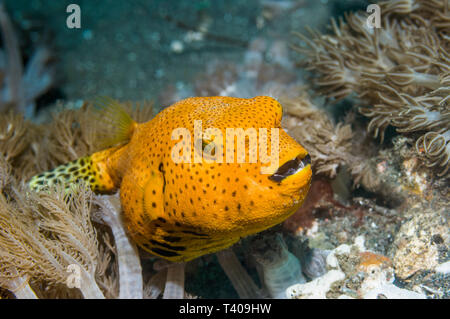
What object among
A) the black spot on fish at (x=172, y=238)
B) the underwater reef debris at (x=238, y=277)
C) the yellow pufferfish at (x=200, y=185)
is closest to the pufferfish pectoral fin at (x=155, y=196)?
the yellow pufferfish at (x=200, y=185)

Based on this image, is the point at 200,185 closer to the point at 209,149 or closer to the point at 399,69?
the point at 209,149

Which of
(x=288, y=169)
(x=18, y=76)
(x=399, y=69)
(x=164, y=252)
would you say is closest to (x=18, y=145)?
(x=164, y=252)

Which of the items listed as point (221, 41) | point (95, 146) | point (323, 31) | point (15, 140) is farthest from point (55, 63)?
point (323, 31)

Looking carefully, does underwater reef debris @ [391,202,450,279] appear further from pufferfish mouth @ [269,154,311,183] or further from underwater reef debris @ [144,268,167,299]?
underwater reef debris @ [144,268,167,299]

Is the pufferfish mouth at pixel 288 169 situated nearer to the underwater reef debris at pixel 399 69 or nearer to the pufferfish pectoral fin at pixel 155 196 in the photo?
the pufferfish pectoral fin at pixel 155 196

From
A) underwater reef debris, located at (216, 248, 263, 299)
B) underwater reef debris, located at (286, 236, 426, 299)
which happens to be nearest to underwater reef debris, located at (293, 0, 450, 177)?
underwater reef debris, located at (286, 236, 426, 299)

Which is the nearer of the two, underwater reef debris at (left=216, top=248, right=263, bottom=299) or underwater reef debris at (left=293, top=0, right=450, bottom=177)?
underwater reef debris at (left=293, top=0, right=450, bottom=177)
